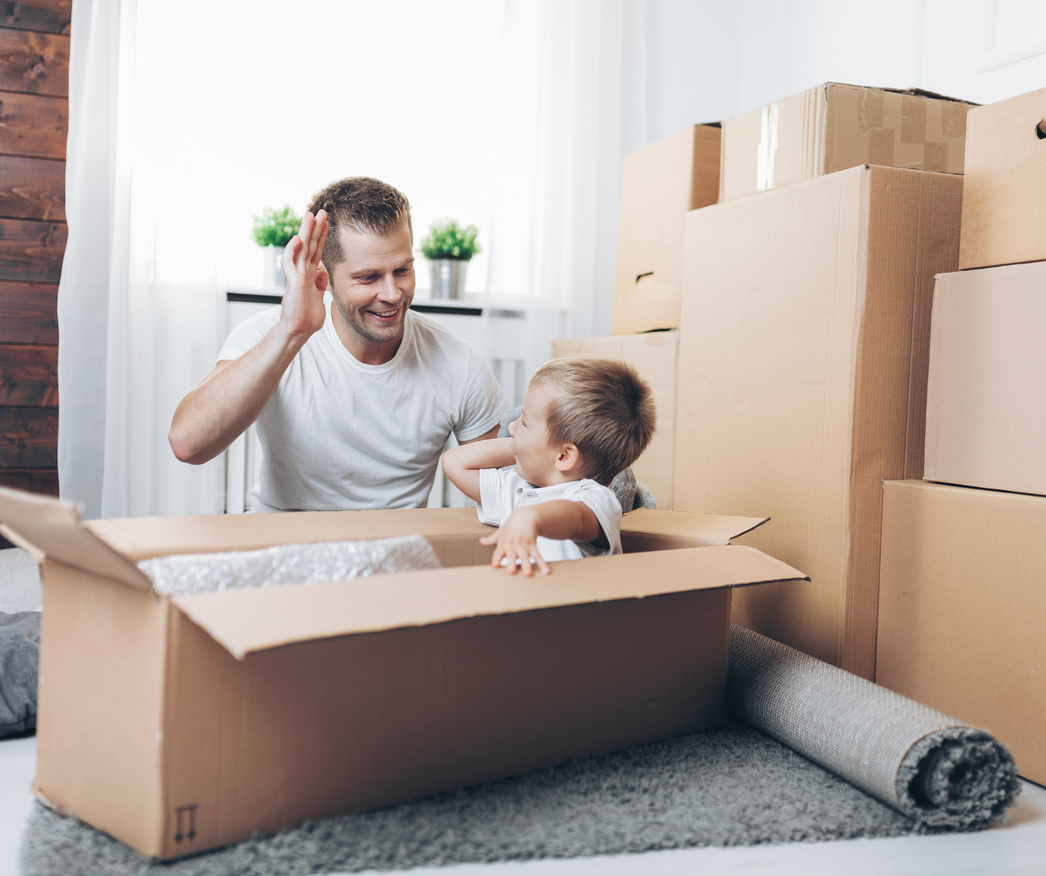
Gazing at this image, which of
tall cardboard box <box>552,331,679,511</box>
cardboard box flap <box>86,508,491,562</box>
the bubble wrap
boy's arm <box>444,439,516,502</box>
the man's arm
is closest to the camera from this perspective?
the bubble wrap

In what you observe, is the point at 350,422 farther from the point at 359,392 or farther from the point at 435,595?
the point at 435,595

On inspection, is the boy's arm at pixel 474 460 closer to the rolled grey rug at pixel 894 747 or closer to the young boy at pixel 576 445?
the young boy at pixel 576 445

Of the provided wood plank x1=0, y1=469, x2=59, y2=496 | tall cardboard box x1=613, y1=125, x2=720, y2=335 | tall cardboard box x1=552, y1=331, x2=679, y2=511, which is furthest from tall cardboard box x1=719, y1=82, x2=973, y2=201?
wood plank x1=0, y1=469, x2=59, y2=496

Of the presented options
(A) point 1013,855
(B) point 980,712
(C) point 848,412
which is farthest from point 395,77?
(A) point 1013,855

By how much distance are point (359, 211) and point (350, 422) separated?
0.31 metres

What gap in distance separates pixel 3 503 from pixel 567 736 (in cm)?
54

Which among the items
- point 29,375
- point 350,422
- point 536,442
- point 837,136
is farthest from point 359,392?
point 29,375

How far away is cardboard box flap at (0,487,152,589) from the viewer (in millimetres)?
623

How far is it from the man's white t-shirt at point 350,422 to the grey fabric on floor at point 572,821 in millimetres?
603

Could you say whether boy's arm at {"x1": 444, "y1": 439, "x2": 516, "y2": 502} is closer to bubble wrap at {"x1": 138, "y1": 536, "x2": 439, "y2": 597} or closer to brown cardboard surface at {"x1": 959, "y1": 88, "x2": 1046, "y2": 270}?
bubble wrap at {"x1": 138, "y1": 536, "x2": 439, "y2": 597}

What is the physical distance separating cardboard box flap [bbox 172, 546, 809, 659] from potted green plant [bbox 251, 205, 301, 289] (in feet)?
4.40

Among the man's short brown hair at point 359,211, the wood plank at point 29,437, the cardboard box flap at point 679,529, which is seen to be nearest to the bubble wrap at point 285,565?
the cardboard box flap at point 679,529

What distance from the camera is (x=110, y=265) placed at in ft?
6.13

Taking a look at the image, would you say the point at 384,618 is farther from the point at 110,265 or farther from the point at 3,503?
the point at 110,265
